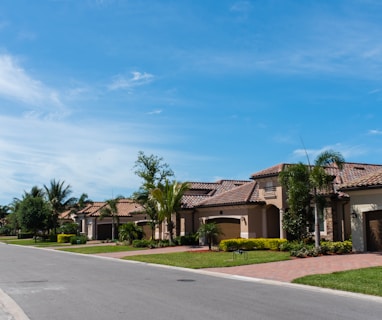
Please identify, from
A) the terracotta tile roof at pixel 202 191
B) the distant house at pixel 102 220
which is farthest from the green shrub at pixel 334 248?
the distant house at pixel 102 220

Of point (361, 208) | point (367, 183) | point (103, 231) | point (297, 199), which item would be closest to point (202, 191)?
point (297, 199)

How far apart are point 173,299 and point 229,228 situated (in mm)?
24850

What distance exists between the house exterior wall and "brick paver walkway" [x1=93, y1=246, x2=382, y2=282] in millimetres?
1914

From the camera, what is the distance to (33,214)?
198 ft

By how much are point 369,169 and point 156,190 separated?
56.7 feet

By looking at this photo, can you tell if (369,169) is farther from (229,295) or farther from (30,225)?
(30,225)

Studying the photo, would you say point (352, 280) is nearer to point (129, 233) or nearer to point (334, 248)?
point (334, 248)

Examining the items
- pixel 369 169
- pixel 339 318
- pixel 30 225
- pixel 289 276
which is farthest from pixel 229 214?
pixel 30 225

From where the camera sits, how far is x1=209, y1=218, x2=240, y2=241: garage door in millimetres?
35719

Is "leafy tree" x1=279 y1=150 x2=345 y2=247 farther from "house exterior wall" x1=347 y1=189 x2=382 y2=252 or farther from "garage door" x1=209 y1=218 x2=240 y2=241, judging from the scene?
"garage door" x1=209 y1=218 x2=240 y2=241

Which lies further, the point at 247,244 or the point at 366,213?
the point at 247,244

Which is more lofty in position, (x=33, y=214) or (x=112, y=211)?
(x=112, y=211)

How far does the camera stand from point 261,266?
2072 cm

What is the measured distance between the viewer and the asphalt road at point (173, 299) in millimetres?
9914
